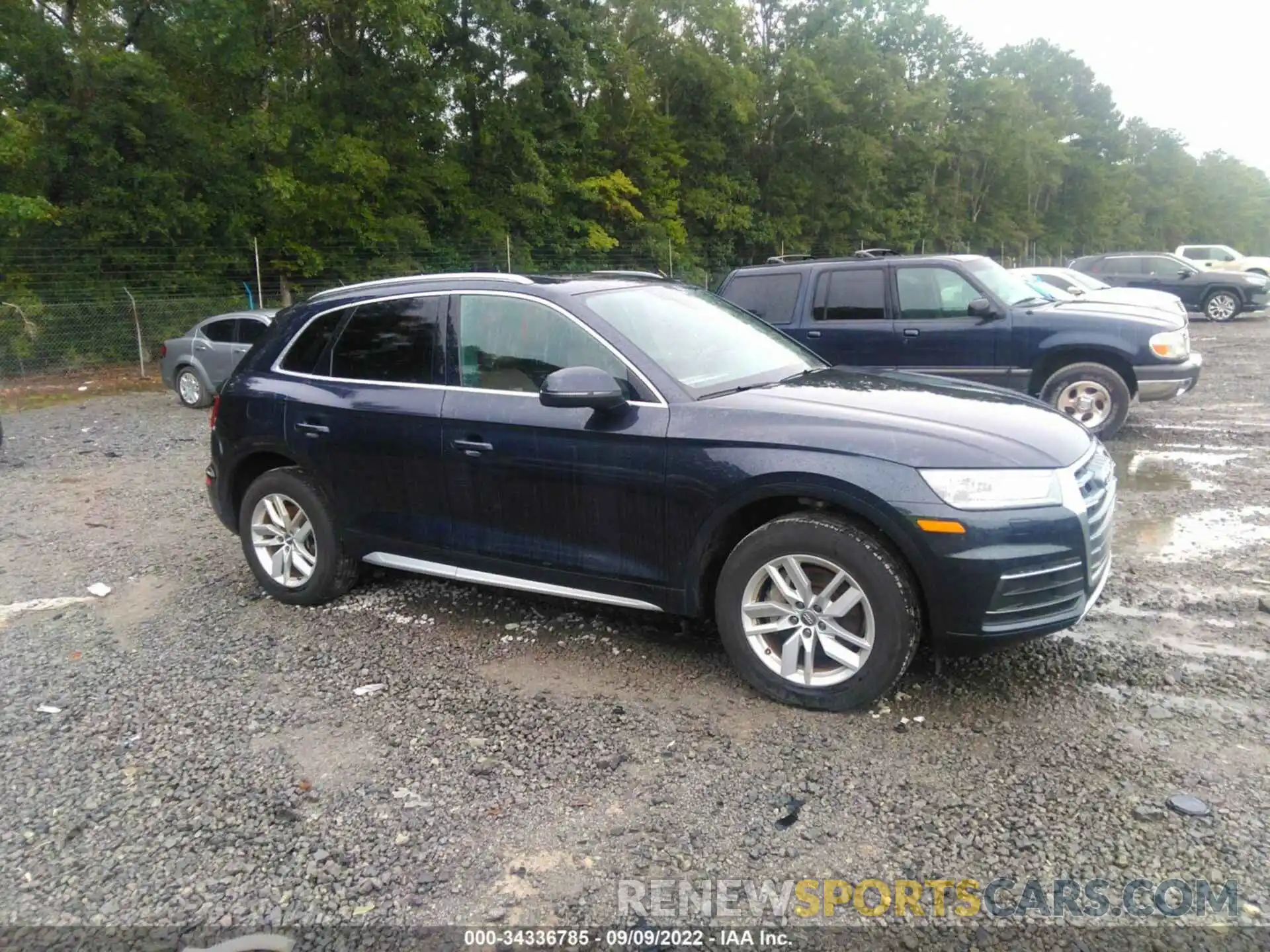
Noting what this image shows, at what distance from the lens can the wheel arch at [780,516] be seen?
3510 mm

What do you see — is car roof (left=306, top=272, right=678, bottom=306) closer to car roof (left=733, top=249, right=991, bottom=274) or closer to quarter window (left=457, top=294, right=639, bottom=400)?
quarter window (left=457, top=294, right=639, bottom=400)

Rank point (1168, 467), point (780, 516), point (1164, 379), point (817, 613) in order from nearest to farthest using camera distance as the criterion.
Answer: point (817, 613), point (780, 516), point (1168, 467), point (1164, 379)

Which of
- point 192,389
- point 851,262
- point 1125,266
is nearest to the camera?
point 851,262

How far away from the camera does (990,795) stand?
312 centimetres

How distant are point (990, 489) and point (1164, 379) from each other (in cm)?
661

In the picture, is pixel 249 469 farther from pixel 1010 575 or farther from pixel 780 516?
pixel 1010 575

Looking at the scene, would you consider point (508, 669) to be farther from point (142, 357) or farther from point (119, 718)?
point (142, 357)

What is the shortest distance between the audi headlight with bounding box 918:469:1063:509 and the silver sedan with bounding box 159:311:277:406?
12525 mm

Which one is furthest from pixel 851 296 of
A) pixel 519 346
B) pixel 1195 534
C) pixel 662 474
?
pixel 662 474

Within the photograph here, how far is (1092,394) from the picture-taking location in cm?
913

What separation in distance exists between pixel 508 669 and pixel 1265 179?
12349 cm

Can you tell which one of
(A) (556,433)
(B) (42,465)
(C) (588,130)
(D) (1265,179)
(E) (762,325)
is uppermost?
(D) (1265,179)

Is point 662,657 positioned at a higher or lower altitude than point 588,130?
lower

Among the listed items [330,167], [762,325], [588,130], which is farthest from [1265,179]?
[762,325]
